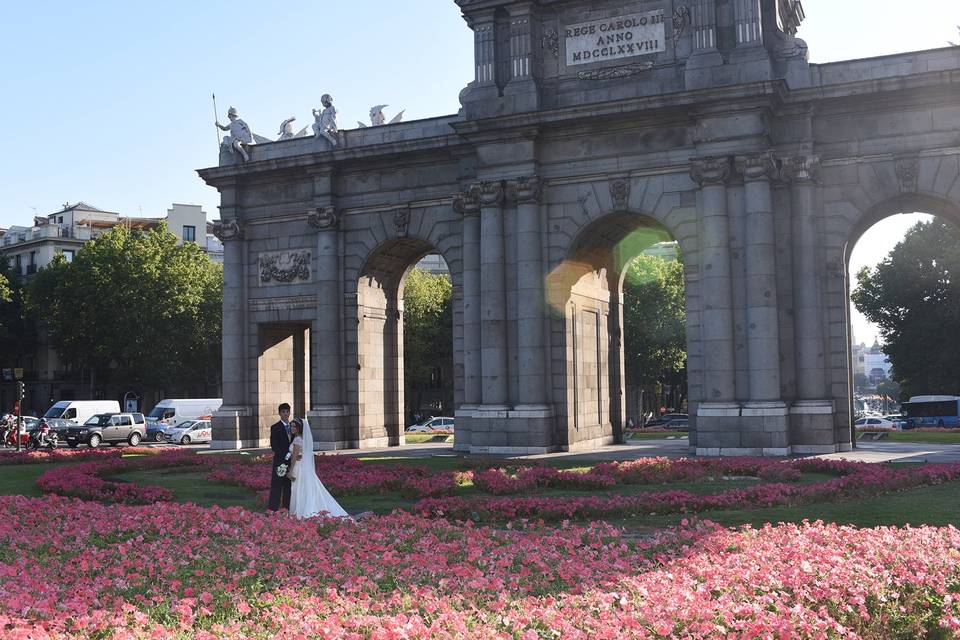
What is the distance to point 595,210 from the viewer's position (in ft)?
113

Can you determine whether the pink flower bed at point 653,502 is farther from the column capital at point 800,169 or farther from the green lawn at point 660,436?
the green lawn at point 660,436

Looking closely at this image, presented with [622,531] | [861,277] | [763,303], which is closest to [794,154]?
[763,303]

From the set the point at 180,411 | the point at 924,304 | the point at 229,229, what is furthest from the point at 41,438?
the point at 924,304

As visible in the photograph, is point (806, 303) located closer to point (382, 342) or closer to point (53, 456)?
point (382, 342)

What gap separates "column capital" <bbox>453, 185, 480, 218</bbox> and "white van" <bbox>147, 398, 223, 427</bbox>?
117 ft

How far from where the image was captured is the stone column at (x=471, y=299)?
3581 cm

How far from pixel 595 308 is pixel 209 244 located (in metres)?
86.7

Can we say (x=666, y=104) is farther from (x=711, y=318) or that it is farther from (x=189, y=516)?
(x=189, y=516)

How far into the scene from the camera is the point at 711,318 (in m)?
32.1

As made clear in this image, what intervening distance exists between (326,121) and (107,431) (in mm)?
26202

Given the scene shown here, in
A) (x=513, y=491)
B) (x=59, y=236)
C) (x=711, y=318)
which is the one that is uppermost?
(x=59, y=236)

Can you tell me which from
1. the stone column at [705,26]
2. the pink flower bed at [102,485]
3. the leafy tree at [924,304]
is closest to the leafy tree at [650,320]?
the leafy tree at [924,304]

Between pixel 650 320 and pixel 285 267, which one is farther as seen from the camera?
pixel 650 320

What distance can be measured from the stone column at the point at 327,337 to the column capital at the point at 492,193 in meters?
7.10
